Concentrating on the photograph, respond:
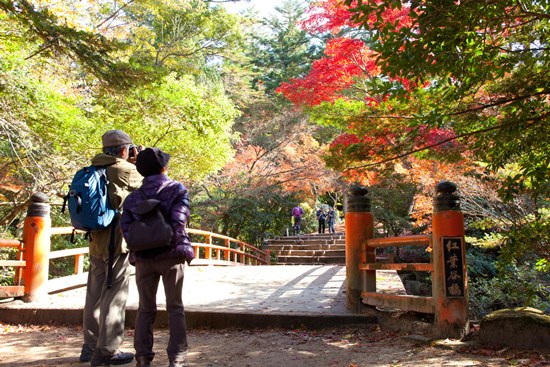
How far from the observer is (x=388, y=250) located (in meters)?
18.8

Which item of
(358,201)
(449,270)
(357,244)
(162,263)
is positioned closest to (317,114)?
(358,201)

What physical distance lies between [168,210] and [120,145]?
865 mm

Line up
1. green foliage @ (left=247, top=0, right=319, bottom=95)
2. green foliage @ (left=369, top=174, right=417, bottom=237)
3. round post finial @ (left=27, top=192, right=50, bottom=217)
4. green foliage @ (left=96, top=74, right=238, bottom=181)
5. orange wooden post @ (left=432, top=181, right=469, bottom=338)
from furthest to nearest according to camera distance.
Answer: green foliage @ (left=247, top=0, right=319, bottom=95) < green foliage @ (left=369, top=174, right=417, bottom=237) < green foliage @ (left=96, top=74, right=238, bottom=181) < round post finial @ (left=27, top=192, right=50, bottom=217) < orange wooden post @ (left=432, top=181, right=469, bottom=338)

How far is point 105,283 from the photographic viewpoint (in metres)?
3.40

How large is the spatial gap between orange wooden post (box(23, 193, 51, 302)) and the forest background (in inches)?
49.3

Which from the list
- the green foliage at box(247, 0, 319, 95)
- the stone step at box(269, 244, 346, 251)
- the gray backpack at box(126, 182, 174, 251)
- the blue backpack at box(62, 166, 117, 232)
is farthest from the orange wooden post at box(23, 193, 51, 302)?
the green foliage at box(247, 0, 319, 95)

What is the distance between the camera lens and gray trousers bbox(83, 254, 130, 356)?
3.33m

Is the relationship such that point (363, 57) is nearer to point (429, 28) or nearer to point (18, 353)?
point (429, 28)

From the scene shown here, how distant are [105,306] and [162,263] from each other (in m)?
0.66

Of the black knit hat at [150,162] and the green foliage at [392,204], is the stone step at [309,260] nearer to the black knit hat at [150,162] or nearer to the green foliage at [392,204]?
the green foliage at [392,204]

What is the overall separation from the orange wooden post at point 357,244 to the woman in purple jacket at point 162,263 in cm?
242

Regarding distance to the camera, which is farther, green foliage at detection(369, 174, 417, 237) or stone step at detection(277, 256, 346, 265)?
green foliage at detection(369, 174, 417, 237)

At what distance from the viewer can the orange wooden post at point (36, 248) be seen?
5656 millimetres

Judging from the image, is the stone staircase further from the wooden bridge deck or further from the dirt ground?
the dirt ground
